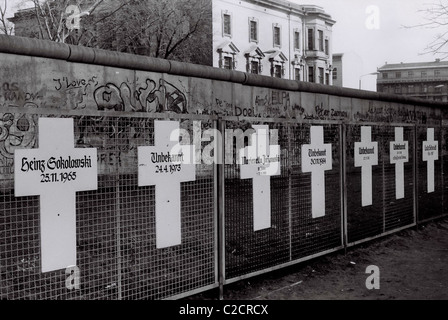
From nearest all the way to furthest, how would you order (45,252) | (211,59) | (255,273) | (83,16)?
1. (45,252)
2. (255,273)
3. (83,16)
4. (211,59)

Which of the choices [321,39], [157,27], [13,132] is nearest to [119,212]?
[13,132]

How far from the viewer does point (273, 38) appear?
2078 inches

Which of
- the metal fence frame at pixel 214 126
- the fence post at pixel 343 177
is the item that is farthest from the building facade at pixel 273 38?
the fence post at pixel 343 177

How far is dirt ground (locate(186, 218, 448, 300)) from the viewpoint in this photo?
6102 mm

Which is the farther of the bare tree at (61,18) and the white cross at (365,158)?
the bare tree at (61,18)

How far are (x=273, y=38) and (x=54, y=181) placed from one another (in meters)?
50.5

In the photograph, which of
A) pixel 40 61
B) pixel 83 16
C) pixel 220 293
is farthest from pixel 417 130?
pixel 83 16

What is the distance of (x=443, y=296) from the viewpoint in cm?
608

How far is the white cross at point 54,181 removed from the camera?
13.9ft

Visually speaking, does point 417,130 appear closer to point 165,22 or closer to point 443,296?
point 443,296

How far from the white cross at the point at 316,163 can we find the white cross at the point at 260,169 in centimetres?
84

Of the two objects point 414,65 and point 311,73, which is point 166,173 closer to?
point 311,73

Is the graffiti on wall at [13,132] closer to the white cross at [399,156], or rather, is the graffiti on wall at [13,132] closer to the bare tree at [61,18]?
the white cross at [399,156]

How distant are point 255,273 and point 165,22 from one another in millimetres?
24645
